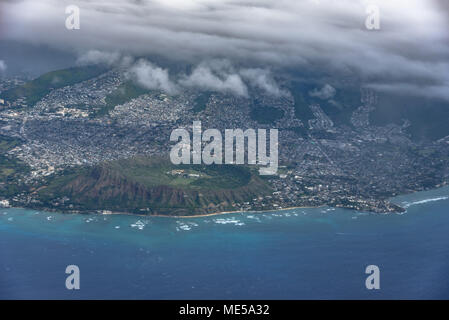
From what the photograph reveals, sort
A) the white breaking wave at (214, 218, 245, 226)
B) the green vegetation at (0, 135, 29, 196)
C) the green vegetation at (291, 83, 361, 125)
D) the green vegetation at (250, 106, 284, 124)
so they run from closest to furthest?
1. the white breaking wave at (214, 218, 245, 226)
2. the green vegetation at (0, 135, 29, 196)
3. the green vegetation at (250, 106, 284, 124)
4. the green vegetation at (291, 83, 361, 125)

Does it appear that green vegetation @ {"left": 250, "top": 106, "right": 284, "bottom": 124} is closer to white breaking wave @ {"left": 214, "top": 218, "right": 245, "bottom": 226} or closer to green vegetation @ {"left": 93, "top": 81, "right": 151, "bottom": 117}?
green vegetation @ {"left": 93, "top": 81, "right": 151, "bottom": 117}

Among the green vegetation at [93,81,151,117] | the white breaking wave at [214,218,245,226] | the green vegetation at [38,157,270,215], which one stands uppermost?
the green vegetation at [93,81,151,117]

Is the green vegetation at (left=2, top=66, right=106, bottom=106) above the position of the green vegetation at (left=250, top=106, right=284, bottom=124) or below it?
above

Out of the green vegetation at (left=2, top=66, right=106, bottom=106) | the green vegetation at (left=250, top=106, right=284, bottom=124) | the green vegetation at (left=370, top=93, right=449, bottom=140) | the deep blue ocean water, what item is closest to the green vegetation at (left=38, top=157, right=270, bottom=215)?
the deep blue ocean water

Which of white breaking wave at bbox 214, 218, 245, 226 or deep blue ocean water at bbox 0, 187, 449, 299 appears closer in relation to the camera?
deep blue ocean water at bbox 0, 187, 449, 299

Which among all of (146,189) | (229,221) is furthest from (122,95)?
→ (229,221)

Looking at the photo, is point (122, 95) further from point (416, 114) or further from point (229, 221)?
point (416, 114)

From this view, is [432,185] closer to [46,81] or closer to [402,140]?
[402,140]
